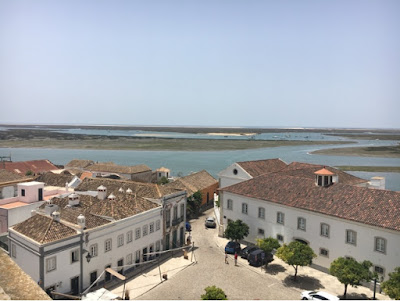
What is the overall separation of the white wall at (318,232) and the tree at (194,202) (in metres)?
8.74

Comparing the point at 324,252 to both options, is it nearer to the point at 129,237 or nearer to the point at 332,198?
the point at 332,198

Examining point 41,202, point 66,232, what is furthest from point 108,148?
point 66,232

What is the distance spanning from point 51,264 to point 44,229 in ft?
8.80

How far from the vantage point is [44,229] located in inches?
979

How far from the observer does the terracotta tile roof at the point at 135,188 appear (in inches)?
1432

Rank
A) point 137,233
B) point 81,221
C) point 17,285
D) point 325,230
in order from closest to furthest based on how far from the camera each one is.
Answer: point 17,285, point 81,221, point 325,230, point 137,233

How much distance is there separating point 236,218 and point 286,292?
43.4ft

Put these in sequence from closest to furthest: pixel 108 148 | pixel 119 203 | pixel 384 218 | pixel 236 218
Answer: pixel 384 218, pixel 119 203, pixel 236 218, pixel 108 148

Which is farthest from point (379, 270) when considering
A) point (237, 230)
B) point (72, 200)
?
point (72, 200)

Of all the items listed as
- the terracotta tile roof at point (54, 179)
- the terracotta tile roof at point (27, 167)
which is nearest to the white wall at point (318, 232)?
the terracotta tile roof at point (54, 179)

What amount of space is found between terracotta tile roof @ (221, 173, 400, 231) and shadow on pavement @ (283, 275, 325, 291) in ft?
19.0

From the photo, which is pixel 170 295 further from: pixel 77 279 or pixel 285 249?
pixel 285 249

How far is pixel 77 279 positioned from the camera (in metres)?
25.5

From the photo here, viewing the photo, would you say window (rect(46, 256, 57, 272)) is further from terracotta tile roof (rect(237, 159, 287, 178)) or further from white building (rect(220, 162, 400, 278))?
terracotta tile roof (rect(237, 159, 287, 178))
